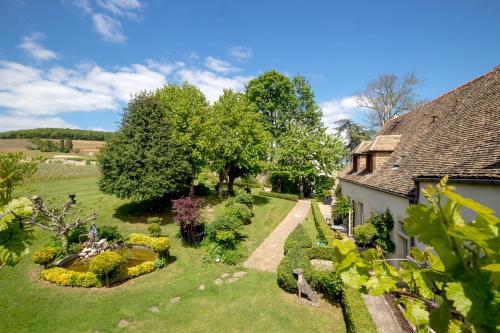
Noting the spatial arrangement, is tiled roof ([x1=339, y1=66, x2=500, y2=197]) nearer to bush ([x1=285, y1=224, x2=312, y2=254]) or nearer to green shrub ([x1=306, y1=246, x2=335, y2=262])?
green shrub ([x1=306, y1=246, x2=335, y2=262])

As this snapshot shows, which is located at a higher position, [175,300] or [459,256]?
[459,256]

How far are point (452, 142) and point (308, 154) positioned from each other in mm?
26250

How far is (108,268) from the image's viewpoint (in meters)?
12.7

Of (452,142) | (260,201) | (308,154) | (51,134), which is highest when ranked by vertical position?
(51,134)

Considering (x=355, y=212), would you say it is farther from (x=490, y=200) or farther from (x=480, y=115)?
(x=490, y=200)

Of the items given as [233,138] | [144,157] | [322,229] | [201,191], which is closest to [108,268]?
[144,157]

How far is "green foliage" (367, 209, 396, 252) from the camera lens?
42.4 ft

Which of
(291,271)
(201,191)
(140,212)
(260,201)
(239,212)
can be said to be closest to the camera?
(291,271)

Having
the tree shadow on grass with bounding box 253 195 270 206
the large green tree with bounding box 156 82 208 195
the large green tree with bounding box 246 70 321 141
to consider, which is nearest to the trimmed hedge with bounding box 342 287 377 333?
the large green tree with bounding box 156 82 208 195

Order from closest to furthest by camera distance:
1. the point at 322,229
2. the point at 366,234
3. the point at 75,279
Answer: the point at 75,279 → the point at 366,234 → the point at 322,229

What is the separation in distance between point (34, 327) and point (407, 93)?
39897 mm

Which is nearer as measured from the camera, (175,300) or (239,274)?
(175,300)

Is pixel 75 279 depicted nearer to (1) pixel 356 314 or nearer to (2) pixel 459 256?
(1) pixel 356 314

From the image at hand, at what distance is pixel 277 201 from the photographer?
113 ft
